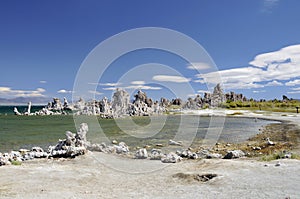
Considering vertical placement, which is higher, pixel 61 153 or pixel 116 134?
pixel 61 153

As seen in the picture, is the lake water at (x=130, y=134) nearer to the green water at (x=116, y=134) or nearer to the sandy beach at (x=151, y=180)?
the green water at (x=116, y=134)

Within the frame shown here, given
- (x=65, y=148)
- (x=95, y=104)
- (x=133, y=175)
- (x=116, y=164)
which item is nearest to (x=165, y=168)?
(x=133, y=175)

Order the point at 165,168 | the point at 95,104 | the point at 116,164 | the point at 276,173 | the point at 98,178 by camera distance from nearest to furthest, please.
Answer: the point at 276,173
the point at 98,178
the point at 165,168
the point at 116,164
the point at 95,104

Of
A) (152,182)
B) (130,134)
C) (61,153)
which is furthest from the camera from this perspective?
(130,134)

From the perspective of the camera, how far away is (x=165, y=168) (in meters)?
17.5

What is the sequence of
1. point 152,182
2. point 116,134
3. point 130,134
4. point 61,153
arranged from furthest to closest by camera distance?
point 130,134 < point 116,134 < point 61,153 < point 152,182

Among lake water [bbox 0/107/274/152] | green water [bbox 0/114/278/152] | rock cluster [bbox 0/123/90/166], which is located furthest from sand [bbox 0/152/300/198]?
green water [bbox 0/114/278/152]

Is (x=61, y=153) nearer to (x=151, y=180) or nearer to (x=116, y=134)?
(x=151, y=180)

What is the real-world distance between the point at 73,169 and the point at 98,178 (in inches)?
105

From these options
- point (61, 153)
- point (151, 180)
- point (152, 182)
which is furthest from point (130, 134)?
point (152, 182)

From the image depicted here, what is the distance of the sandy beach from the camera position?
11.6 metres

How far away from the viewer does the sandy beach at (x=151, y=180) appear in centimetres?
1157

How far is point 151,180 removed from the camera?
1462cm

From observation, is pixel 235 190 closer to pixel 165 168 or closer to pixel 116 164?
pixel 165 168
